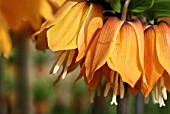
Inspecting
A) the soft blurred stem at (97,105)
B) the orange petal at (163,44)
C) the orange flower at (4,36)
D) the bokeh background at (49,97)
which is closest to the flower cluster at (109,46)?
the orange petal at (163,44)

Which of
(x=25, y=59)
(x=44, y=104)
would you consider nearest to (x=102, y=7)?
(x=25, y=59)

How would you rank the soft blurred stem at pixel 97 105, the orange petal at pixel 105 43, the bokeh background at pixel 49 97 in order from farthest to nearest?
the bokeh background at pixel 49 97 → the soft blurred stem at pixel 97 105 → the orange petal at pixel 105 43

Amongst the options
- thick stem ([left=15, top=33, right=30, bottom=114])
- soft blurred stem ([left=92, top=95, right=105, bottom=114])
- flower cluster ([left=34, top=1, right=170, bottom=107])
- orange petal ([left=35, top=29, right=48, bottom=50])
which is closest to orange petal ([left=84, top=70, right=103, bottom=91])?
flower cluster ([left=34, top=1, right=170, bottom=107])

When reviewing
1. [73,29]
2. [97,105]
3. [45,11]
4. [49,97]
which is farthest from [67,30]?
[49,97]

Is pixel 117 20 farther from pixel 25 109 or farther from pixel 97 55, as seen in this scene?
pixel 25 109

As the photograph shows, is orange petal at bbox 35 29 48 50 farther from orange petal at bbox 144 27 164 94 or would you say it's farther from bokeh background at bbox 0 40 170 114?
bokeh background at bbox 0 40 170 114

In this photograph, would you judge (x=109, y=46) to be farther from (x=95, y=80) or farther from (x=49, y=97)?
(x=49, y=97)

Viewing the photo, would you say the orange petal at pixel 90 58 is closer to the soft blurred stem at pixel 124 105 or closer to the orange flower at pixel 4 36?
the soft blurred stem at pixel 124 105
